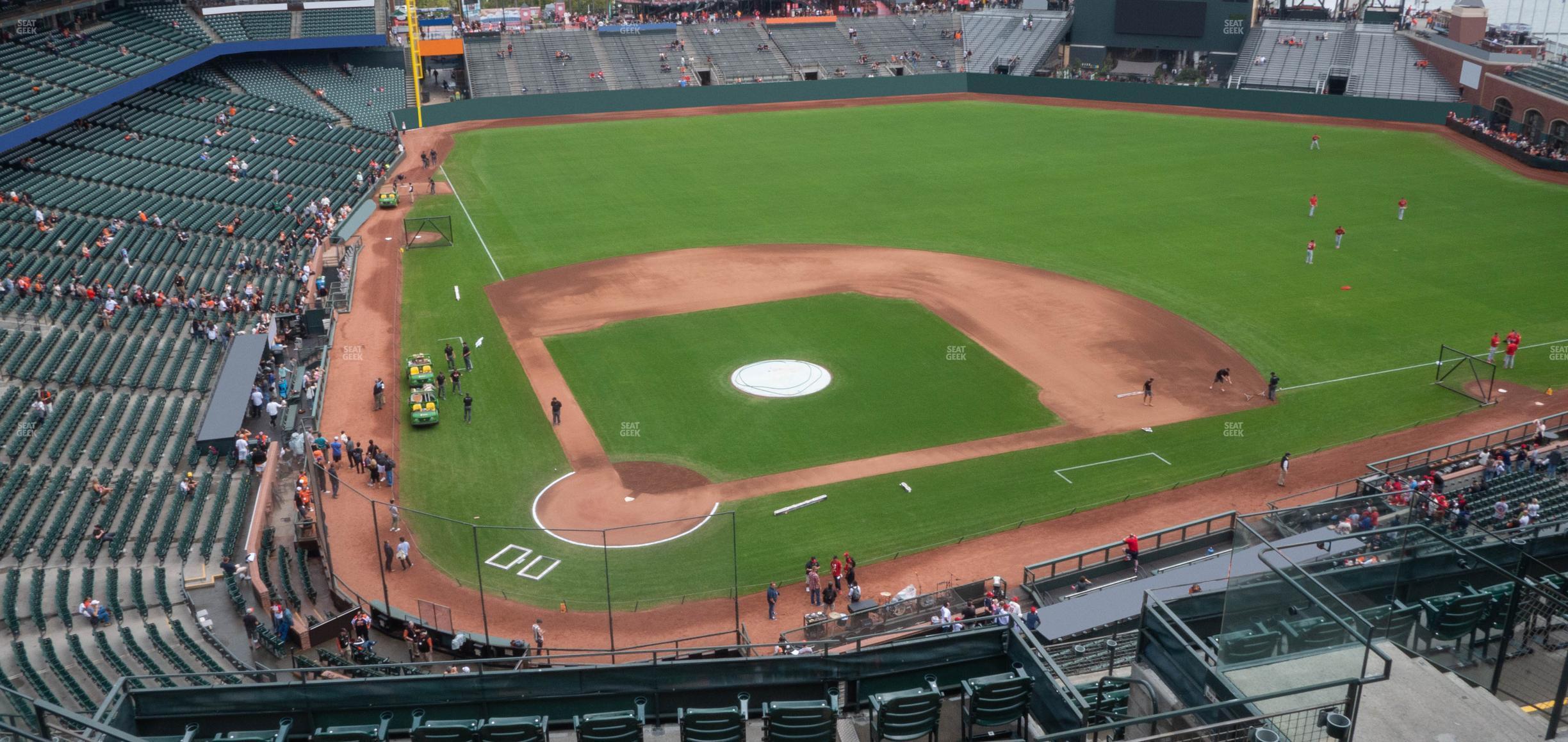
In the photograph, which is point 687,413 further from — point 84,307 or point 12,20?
Result: point 12,20

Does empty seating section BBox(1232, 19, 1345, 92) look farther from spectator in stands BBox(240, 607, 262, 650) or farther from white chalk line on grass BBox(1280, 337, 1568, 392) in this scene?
spectator in stands BBox(240, 607, 262, 650)

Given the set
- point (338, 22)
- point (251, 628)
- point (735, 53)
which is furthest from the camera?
point (735, 53)

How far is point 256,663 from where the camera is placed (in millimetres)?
25203

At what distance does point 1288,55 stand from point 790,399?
215 feet

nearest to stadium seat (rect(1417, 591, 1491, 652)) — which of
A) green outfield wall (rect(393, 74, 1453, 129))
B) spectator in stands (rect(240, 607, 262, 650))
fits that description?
spectator in stands (rect(240, 607, 262, 650))

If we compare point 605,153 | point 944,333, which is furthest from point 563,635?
point 605,153

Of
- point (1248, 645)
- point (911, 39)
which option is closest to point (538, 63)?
point (911, 39)

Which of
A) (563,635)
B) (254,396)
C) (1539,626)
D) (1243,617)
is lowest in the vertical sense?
Result: (563,635)

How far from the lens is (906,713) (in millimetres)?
13680

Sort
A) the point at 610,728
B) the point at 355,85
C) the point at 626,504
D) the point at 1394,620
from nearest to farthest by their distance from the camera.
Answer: the point at 610,728 → the point at 1394,620 → the point at 626,504 → the point at 355,85

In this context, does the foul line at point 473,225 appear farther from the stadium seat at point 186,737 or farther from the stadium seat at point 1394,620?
the stadium seat at point 1394,620

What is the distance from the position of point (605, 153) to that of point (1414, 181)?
1915 inches

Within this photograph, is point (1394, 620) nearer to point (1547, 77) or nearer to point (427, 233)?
point (427, 233)

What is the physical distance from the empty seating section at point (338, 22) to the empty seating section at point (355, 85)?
8.02 ft
